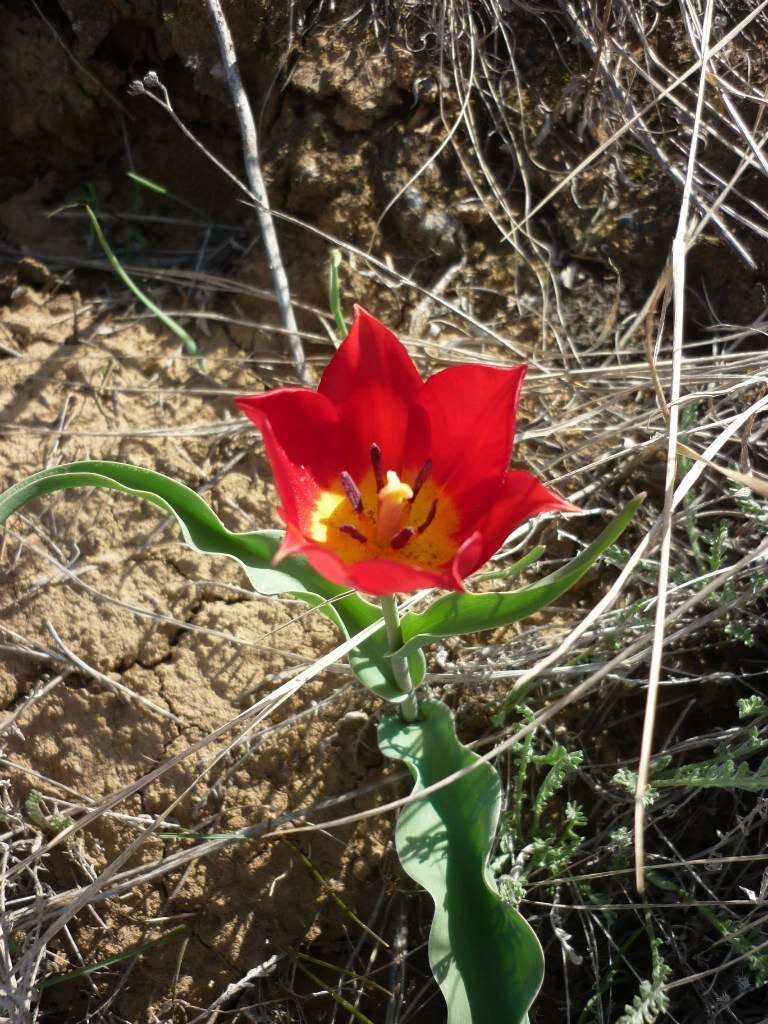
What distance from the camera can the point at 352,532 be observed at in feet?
6.00

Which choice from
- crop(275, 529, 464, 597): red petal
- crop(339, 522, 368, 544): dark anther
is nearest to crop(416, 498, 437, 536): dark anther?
crop(339, 522, 368, 544): dark anther

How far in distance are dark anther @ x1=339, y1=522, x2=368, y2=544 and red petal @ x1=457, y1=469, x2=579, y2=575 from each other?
0.28 metres

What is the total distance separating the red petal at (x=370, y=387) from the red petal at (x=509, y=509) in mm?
287

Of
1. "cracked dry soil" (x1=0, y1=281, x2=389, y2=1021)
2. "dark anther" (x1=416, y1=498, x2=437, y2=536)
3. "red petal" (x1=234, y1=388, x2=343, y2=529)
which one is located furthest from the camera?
"cracked dry soil" (x1=0, y1=281, x2=389, y2=1021)

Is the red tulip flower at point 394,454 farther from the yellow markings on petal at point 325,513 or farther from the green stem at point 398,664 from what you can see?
the green stem at point 398,664

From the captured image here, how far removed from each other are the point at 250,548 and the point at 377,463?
30cm

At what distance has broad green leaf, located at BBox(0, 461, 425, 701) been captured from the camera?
1.74 meters

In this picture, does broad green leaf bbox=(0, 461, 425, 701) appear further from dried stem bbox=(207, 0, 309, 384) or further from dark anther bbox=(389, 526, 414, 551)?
dried stem bbox=(207, 0, 309, 384)

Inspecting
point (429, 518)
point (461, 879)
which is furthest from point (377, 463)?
point (461, 879)

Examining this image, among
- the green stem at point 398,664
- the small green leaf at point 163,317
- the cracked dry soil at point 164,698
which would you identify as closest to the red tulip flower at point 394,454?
the green stem at point 398,664

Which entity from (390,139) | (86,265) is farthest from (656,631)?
(86,265)

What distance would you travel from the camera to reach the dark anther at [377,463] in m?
1.83

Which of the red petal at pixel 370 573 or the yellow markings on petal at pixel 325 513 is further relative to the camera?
the yellow markings on petal at pixel 325 513

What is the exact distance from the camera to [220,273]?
9.52 ft
